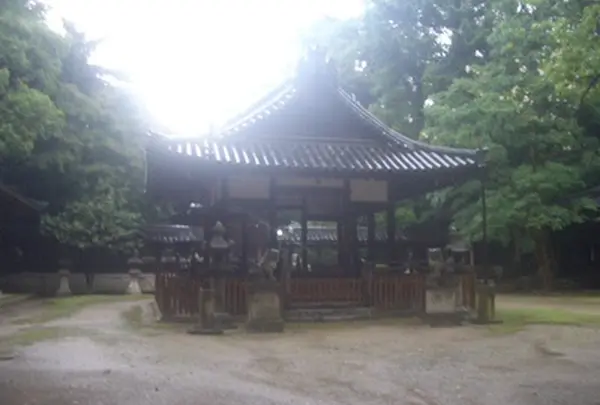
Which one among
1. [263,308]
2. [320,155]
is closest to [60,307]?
[263,308]

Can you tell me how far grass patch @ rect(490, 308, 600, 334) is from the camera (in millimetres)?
14875

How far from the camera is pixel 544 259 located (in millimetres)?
27578

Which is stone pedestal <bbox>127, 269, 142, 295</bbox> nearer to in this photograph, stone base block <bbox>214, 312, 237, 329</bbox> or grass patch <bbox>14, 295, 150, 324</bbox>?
grass patch <bbox>14, 295, 150, 324</bbox>

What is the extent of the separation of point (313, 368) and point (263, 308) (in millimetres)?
4717

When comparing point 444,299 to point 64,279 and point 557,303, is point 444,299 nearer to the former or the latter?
point 557,303

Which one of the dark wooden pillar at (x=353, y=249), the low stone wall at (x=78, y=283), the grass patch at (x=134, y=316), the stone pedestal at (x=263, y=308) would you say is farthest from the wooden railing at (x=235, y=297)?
the low stone wall at (x=78, y=283)

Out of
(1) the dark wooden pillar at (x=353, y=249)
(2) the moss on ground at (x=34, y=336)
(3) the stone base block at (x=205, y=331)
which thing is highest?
(1) the dark wooden pillar at (x=353, y=249)

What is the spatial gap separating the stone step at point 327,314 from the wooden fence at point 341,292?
246mm

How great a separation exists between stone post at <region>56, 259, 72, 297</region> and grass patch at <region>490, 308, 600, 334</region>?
18999 millimetres

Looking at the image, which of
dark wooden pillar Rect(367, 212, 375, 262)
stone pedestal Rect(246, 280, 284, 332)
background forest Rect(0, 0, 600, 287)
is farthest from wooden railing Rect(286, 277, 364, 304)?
background forest Rect(0, 0, 600, 287)

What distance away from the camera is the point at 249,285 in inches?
563

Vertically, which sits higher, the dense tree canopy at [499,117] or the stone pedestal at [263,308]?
the dense tree canopy at [499,117]

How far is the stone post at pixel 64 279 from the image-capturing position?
1153 inches

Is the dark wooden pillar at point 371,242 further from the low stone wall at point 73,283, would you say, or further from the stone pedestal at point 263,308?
the low stone wall at point 73,283
